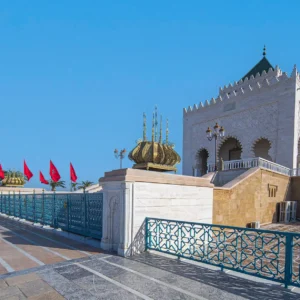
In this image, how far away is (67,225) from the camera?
24.6 feet

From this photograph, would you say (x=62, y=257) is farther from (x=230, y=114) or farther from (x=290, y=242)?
(x=230, y=114)

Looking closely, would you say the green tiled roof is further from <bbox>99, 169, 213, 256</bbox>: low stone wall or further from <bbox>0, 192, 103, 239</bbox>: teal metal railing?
<bbox>0, 192, 103, 239</bbox>: teal metal railing

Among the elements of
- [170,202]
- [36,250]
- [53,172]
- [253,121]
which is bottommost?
[36,250]

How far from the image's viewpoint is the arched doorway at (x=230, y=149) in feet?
78.8

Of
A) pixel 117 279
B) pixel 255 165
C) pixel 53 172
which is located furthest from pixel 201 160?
pixel 117 279

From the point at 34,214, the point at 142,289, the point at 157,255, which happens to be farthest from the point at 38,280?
the point at 34,214

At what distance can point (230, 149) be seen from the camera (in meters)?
24.5

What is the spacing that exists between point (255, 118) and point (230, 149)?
16.3 feet

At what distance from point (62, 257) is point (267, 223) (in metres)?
11.4

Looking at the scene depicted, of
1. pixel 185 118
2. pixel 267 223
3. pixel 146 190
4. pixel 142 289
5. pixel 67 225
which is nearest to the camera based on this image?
pixel 142 289

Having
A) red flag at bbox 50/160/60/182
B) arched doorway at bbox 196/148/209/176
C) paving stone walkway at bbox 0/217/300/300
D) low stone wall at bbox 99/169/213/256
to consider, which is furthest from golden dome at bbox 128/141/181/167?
arched doorway at bbox 196/148/209/176

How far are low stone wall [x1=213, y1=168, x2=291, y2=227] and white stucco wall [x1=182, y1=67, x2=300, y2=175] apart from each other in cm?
423

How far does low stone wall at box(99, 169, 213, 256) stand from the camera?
5.07 meters

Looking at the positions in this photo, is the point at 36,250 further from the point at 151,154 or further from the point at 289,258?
the point at 289,258
